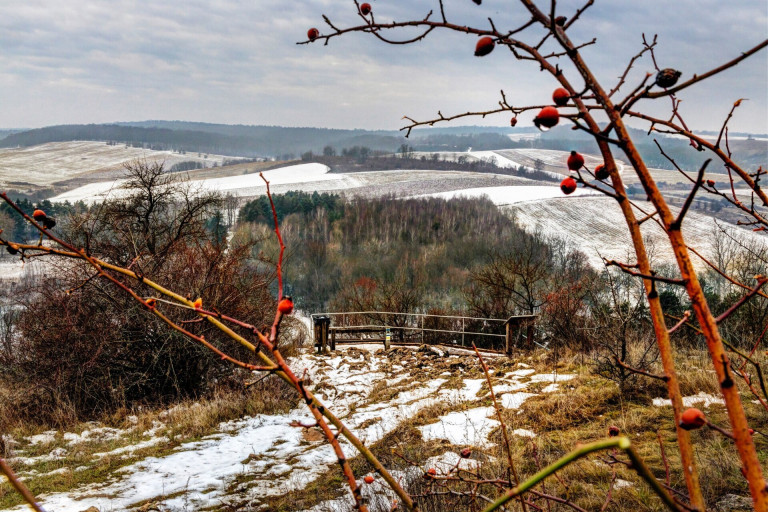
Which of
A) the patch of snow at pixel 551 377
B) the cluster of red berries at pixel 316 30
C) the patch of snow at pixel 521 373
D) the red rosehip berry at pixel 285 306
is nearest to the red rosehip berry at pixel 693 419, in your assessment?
the red rosehip berry at pixel 285 306

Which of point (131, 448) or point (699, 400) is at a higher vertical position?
point (699, 400)

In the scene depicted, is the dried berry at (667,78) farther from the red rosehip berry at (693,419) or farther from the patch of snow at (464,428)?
the patch of snow at (464,428)

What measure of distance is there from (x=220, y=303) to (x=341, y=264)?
122ft

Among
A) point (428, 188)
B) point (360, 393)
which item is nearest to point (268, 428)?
point (360, 393)

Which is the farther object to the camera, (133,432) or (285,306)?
(133,432)

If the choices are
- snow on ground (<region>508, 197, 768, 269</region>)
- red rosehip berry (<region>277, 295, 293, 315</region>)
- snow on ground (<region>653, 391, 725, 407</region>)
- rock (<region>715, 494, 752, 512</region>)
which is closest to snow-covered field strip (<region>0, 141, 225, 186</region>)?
snow on ground (<region>508, 197, 768, 269</region>)

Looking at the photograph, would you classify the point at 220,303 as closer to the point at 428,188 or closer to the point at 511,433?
the point at 511,433

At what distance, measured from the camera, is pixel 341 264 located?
50.0 meters

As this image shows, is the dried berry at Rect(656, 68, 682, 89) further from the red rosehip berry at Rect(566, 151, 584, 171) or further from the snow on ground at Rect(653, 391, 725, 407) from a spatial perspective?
the snow on ground at Rect(653, 391, 725, 407)

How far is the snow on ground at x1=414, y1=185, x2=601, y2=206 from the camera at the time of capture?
71.6 metres

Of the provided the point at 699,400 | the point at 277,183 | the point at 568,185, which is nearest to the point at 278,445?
the point at 699,400

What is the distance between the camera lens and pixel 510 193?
76688 millimetres

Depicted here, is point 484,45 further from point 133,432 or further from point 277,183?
point 277,183

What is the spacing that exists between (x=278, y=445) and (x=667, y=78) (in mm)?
8597
